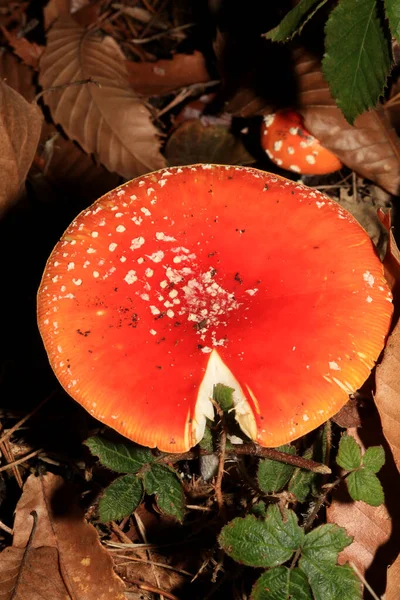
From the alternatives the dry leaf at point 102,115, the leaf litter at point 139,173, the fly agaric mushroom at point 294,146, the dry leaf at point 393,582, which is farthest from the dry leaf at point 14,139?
the dry leaf at point 393,582

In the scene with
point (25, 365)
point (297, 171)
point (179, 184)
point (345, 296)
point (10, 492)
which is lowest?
point (10, 492)

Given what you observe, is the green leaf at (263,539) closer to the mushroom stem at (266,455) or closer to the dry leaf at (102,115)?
the mushroom stem at (266,455)

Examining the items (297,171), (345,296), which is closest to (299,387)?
(345,296)

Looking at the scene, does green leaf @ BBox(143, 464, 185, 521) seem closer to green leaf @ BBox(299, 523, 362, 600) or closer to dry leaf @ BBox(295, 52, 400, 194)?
green leaf @ BBox(299, 523, 362, 600)

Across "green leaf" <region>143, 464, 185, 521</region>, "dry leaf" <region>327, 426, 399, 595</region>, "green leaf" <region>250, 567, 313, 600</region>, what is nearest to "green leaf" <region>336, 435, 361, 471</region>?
"dry leaf" <region>327, 426, 399, 595</region>

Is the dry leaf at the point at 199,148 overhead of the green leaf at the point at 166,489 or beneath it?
overhead

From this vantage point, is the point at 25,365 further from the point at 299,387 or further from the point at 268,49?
the point at 268,49

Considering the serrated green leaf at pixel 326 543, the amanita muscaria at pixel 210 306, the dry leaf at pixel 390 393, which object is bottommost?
the serrated green leaf at pixel 326 543
